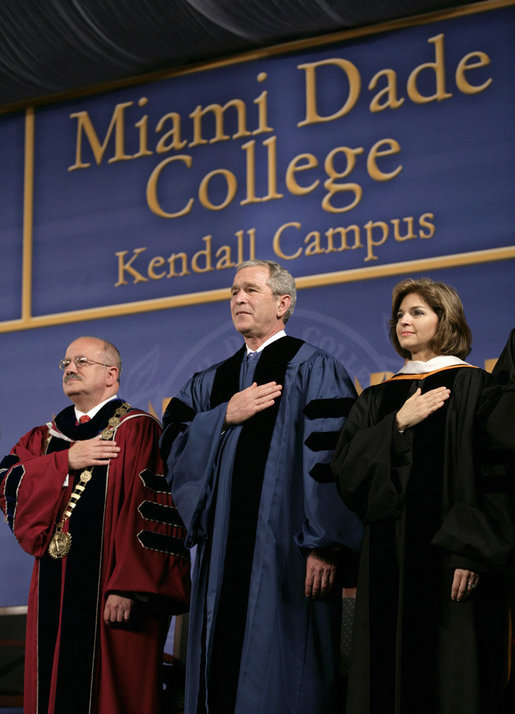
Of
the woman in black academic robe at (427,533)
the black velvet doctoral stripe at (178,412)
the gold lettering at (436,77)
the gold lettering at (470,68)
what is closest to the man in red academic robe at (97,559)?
the black velvet doctoral stripe at (178,412)

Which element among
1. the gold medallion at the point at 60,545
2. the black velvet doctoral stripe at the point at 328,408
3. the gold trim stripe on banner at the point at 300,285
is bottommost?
the gold medallion at the point at 60,545

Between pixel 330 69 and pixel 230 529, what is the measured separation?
3108 millimetres

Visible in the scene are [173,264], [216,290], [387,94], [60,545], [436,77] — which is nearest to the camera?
[60,545]

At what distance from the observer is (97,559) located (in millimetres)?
4512

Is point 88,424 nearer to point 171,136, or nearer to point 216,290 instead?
point 216,290

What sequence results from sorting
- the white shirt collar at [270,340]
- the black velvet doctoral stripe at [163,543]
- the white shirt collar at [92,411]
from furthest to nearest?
1. the white shirt collar at [92,411]
2. the black velvet doctoral stripe at [163,543]
3. the white shirt collar at [270,340]

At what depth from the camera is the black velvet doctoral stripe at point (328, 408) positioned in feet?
13.3

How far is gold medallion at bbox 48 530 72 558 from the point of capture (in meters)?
4.55

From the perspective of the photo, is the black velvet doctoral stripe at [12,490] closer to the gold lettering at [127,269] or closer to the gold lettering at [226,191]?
the gold lettering at [127,269]

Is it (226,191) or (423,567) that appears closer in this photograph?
(423,567)

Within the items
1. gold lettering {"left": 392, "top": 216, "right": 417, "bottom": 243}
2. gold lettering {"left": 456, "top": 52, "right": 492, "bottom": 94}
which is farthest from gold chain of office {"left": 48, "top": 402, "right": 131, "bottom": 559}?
gold lettering {"left": 456, "top": 52, "right": 492, "bottom": 94}

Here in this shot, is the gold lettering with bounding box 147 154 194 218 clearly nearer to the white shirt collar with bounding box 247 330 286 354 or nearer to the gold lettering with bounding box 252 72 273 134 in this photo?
the gold lettering with bounding box 252 72 273 134

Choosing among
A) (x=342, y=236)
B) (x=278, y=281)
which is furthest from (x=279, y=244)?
(x=278, y=281)

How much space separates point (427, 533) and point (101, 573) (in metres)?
1.55
